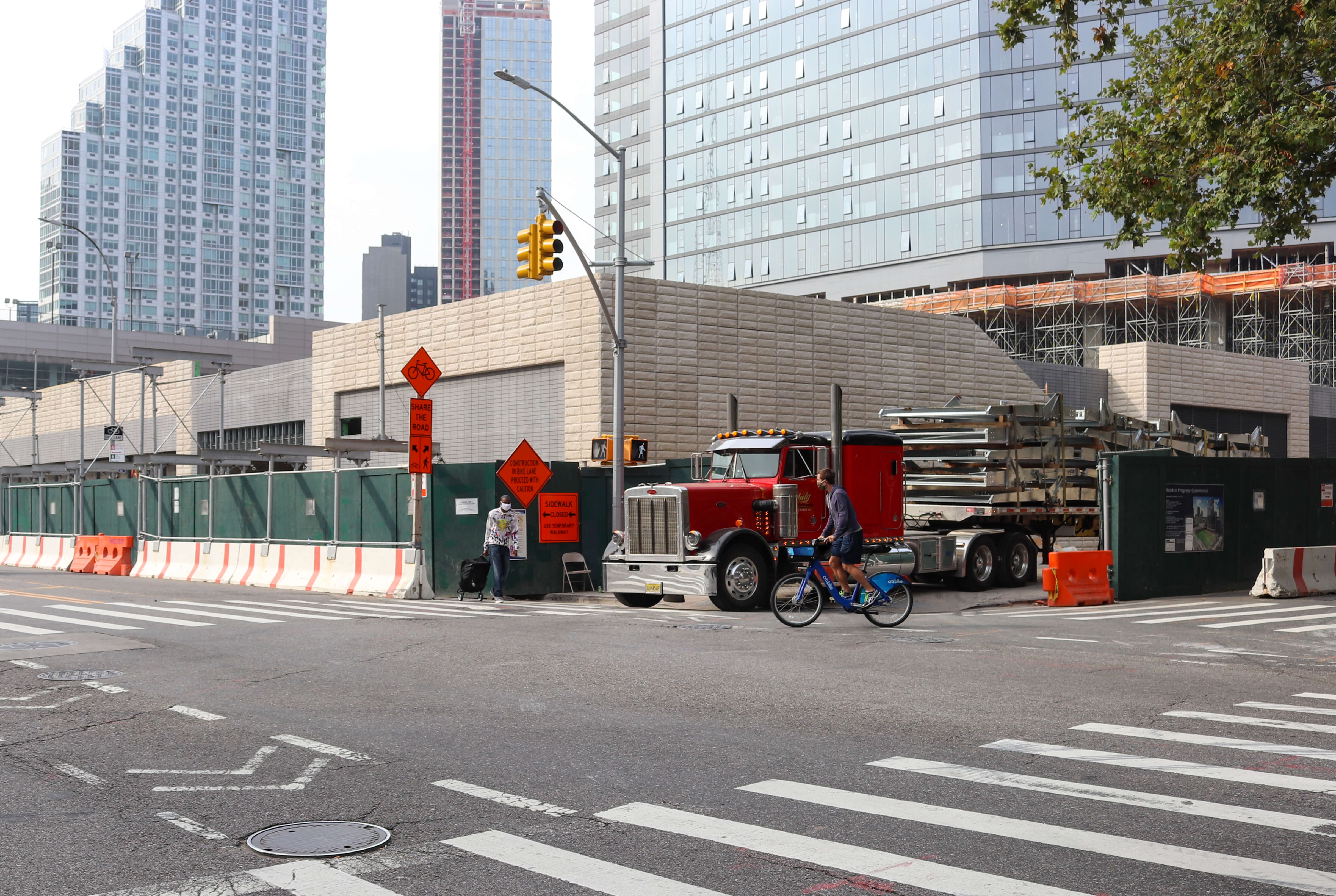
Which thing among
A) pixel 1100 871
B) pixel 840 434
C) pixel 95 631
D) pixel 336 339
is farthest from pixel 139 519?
pixel 1100 871

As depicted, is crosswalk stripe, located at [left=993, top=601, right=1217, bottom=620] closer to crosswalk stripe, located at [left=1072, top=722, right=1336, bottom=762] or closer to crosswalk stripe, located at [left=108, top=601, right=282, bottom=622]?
crosswalk stripe, located at [left=1072, top=722, right=1336, bottom=762]

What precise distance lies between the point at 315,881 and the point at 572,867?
1.09 m

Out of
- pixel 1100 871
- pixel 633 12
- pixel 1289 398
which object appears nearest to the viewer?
pixel 1100 871

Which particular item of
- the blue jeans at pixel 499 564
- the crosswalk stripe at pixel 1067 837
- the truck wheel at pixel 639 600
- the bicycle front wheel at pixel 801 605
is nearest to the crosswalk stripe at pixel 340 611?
the blue jeans at pixel 499 564

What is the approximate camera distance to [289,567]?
26219 mm

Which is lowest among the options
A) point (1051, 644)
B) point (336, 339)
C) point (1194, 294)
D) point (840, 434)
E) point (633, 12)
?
point (1051, 644)

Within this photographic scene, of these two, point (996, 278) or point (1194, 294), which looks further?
point (996, 278)

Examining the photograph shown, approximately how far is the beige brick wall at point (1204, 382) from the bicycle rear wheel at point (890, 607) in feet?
103

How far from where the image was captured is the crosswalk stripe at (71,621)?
15688mm

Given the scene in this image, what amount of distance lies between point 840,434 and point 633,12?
94.1 metres

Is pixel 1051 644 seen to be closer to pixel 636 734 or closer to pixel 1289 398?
pixel 636 734

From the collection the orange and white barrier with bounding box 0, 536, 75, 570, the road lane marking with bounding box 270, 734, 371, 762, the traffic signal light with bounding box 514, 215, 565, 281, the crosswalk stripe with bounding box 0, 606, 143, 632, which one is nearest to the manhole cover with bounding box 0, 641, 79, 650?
the crosswalk stripe with bounding box 0, 606, 143, 632

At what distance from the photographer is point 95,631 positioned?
15.2 meters

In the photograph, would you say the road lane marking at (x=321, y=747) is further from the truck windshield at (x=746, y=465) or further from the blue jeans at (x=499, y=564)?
the blue jeans at (x=499, y=564)
